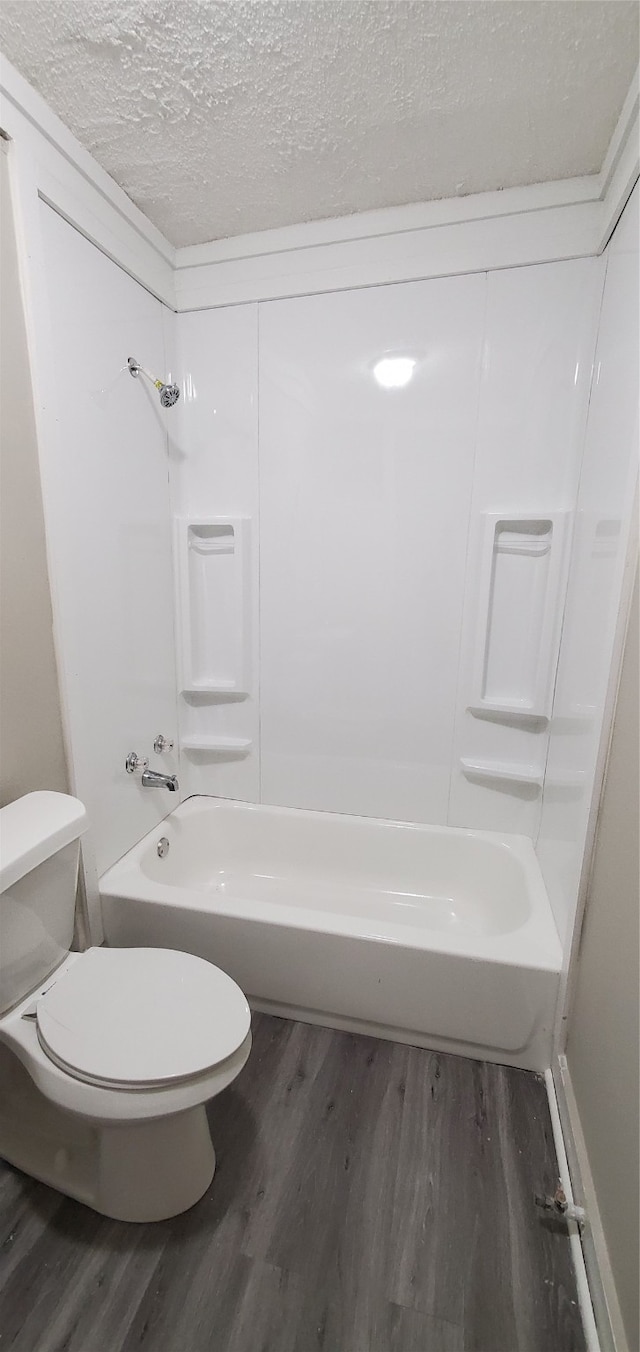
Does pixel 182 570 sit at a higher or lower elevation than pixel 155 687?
higher

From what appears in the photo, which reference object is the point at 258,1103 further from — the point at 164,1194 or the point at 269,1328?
the point at 269,1328

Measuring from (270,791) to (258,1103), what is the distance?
968mm

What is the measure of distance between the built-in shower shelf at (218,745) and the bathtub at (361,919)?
206 mm

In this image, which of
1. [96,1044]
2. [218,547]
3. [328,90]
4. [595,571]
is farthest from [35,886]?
[328,90]

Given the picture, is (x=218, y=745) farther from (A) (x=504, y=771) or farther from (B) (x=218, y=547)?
(A) (x=504, y=771)

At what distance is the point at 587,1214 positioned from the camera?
3.26ft

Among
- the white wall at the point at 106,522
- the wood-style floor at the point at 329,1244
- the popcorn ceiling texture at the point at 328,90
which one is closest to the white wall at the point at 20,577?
the white wall at the point at 106,522

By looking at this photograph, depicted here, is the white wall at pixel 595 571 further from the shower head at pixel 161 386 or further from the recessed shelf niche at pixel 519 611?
the shower head at pixel 161 386

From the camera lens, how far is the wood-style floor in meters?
0.89

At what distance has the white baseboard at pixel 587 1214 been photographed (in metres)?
0.86

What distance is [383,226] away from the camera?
1.52m

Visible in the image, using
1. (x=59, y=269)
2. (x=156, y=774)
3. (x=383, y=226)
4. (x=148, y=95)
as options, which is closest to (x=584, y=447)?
(x=383, y=226)

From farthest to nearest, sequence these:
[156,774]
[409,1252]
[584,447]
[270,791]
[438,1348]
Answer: [270,791], [156,774], [584,447], [409,1252], [438,1348]

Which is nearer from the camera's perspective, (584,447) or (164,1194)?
(164,1194)
